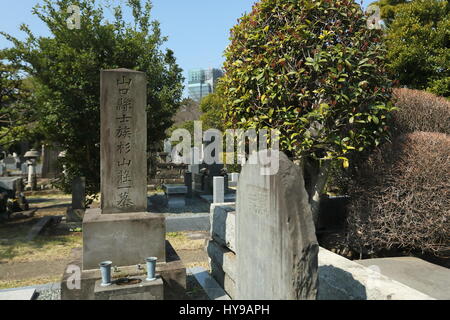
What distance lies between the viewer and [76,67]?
9.23m

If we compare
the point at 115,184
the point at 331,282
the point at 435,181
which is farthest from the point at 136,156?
the point at 435,181

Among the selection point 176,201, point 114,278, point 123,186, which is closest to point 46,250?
point 123,186

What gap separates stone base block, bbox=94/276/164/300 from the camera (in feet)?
12.3

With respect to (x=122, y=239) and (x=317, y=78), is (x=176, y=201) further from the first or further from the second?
(x=317, y=78)

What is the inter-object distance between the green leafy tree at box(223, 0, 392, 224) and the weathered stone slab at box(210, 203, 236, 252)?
1.42 m

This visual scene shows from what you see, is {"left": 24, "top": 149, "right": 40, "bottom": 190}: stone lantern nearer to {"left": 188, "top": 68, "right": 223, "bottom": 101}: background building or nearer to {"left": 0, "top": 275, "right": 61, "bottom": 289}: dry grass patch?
{"left": 0, "top": 275, "right": 61, "bottom": 289}: dry grass patch

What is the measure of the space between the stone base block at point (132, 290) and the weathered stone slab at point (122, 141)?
4.03 feet

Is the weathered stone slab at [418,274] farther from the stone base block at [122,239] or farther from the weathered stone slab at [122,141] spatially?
the weathered stone slab at [122,141]

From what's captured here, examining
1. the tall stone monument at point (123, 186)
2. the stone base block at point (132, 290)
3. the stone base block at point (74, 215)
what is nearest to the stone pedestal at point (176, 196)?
the stone base block at point (74, 215)

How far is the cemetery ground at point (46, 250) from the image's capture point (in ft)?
18.3

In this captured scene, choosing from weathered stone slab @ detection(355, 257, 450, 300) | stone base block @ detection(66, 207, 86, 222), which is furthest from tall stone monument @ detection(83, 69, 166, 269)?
stone base block @ detection(66, 207, 86, 222)

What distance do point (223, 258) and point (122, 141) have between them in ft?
7.82
